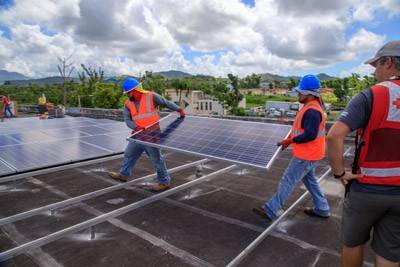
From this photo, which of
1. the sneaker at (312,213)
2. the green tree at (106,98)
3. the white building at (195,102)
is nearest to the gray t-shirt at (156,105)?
the sneaker at (312,213)

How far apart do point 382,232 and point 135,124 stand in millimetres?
5222

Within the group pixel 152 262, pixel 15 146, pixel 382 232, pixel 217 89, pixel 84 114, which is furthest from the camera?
pixel 217 89

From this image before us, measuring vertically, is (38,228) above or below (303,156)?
below

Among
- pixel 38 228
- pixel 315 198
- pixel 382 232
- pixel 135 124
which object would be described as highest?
pixel 135 124

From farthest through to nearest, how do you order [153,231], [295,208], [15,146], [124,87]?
[15,146] < [124,87] < [295,208] < [153,231]

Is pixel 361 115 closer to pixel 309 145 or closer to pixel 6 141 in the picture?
pixel 309 145

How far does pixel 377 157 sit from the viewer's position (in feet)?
8.08

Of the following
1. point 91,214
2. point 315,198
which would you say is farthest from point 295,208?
point 91,214

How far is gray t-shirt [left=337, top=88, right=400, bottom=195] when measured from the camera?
238 centimetres

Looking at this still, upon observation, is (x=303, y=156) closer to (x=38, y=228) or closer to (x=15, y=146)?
(x=38, y=228)

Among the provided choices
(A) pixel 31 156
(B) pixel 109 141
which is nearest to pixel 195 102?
(B) pixel 109 141

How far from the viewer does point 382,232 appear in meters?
2.55

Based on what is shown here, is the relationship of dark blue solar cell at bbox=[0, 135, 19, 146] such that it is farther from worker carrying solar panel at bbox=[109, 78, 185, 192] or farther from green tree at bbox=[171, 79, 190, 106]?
green tree at bbox=[171, 79, 190, 106]

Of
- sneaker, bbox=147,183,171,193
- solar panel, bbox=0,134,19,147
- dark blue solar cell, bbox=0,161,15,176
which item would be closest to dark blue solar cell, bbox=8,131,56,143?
solar panel, bbox=0,134,19,147
